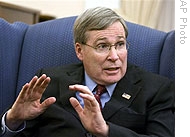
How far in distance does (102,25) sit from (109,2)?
2.48 meters

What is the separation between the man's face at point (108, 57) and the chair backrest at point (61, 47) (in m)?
0.27

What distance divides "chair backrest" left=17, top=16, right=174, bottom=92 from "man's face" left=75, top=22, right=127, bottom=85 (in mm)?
274

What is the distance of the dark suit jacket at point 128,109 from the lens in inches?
51.2

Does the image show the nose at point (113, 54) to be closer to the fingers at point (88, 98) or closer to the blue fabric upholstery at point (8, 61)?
the fingers at point (88, 98)

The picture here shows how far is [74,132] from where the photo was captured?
4.36 feet

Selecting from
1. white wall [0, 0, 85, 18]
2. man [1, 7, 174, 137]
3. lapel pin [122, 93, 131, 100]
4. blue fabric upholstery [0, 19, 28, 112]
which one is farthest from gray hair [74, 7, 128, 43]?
white wall [0, 0, 85, 18]

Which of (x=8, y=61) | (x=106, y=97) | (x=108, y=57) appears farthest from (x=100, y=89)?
(x=8, y=61)

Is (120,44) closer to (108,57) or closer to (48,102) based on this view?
(108,57)

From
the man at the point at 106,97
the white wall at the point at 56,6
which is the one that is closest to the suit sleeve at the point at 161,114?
the man at the point at 106,97

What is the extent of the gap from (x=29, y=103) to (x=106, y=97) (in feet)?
1.07

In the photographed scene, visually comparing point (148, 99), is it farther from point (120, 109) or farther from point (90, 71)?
point (90, 71)

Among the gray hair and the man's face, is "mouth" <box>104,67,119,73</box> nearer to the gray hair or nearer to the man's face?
the man's face

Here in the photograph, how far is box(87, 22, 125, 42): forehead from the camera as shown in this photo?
1327 mm
